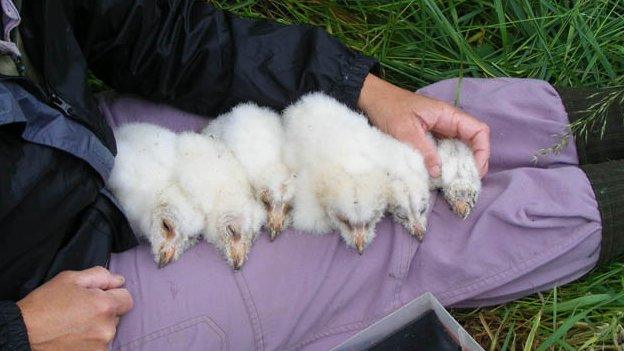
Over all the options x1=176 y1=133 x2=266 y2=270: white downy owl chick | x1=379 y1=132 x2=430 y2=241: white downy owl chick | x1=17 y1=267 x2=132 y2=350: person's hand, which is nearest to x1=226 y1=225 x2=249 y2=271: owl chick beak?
x1=176 y1=133 x2=266 y2=270: white downy owl chick

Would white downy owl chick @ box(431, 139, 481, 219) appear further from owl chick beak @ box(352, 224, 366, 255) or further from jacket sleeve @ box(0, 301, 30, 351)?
jacket sleeve @ box(0, 301, 30, 351)

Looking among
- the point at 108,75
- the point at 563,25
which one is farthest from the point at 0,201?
the point at 563,25

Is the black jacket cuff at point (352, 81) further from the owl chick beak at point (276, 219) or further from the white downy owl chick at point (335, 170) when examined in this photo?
the owl chick beak at point (276, 219)

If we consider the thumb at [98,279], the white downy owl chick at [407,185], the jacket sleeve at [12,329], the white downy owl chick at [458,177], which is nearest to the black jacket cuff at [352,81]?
the white downy owl chick at [407,185]

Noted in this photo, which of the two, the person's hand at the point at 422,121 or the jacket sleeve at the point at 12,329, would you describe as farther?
the person's hand at the point at 422,121

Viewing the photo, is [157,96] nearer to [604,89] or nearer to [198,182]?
[198,182]
